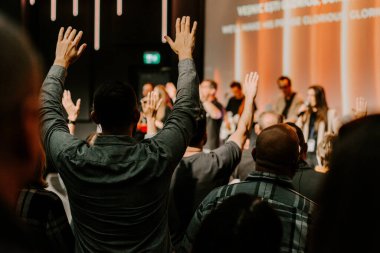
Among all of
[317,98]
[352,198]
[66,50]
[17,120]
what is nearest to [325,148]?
[66,50]

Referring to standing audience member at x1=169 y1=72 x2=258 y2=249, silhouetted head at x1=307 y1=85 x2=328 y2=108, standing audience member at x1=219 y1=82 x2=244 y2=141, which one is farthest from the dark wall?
standing audience member at x1=169 y1=72 x2=258 y2=249

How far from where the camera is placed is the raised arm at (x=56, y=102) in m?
1.96

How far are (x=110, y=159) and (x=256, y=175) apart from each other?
1.77ft

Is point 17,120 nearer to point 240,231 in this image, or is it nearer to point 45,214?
point 240,231

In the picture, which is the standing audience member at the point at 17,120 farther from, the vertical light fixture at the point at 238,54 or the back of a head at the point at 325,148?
the vertical light fixture at the point at 238,54

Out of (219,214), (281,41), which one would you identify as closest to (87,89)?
(281,41)

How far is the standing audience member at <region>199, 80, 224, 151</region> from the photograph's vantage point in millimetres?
7668

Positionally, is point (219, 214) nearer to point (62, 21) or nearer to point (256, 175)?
point (256, 175)

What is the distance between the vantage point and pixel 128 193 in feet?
6.11

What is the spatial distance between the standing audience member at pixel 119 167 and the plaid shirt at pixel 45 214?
9cm

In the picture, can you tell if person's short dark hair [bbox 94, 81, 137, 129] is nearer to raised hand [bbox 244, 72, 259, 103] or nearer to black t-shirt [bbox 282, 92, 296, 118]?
raised hand [bbox 244, 72, 259, 103]

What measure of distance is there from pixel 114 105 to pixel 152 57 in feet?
28.1

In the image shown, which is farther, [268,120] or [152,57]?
[152,57]

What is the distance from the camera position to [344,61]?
7.20 meters
